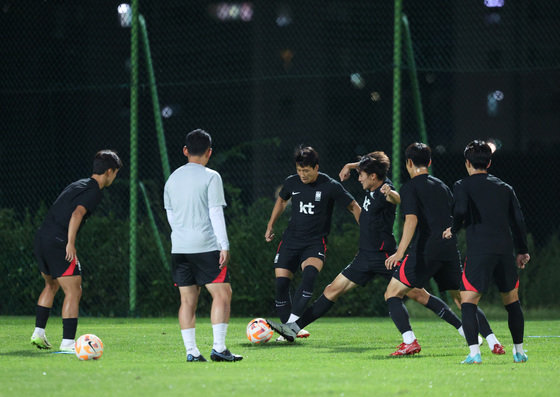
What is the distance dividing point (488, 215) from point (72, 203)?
379 centimetres

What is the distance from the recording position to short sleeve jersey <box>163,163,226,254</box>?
8219 millimetres

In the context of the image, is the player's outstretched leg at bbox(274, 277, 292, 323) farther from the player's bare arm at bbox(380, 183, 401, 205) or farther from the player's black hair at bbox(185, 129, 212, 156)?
the player's black hair at bbox(185, 129, 212, 156)

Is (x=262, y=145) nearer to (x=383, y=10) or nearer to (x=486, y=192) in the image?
(x=383, y=10)

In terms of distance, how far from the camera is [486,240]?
26.5 ft

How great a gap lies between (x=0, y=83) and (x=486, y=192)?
34.9ft

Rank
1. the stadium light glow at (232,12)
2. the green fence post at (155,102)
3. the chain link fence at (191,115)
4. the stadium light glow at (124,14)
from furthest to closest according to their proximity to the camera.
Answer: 1. the stadium light glow at (232,12)
2. the stadium light glow at (124,14)
3. the green fence post at (155,102)
4. the chain link fence at (191,115)

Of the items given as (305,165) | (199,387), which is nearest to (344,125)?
(305,165)

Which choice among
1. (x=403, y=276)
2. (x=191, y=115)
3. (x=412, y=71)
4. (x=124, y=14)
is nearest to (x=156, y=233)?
(x=191, y=115)

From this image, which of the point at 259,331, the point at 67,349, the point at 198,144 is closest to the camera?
the point at 198,144

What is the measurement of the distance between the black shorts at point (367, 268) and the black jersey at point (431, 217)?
0.89 m

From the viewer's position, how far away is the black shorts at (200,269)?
27.0ft

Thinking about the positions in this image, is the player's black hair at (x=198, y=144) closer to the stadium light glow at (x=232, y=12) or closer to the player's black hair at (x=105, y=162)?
the player's black hair at (x=105, y=162)

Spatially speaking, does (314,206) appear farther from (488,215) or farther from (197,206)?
(488,215)

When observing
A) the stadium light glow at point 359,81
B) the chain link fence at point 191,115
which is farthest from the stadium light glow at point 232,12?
the stadium light glow at point 359,81
